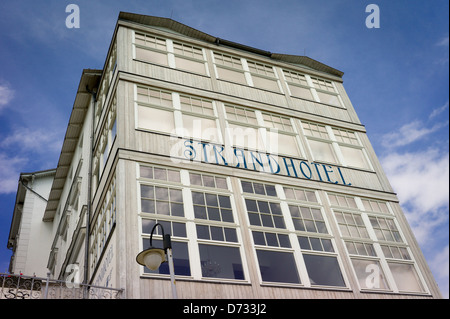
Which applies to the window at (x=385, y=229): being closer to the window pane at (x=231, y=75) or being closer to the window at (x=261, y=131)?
the window at (x=261, y=131)

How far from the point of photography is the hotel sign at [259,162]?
52.1ft

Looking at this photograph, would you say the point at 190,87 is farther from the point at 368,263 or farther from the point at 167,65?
the point at 368,263

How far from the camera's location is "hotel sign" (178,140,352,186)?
15.9 m

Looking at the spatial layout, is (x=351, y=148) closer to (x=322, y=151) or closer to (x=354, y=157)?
(x=354, y=157)

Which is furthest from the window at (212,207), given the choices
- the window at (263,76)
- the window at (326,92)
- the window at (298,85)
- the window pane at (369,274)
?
the window at (326,92)

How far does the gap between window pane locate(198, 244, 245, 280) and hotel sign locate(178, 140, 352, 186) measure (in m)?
3.53

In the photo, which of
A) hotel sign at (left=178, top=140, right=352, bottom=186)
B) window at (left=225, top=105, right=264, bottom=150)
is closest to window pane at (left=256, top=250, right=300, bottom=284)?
hotel sign at (left=178, top=140, right=352, bottom=186)

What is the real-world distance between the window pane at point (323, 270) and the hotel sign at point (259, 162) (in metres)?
3.54

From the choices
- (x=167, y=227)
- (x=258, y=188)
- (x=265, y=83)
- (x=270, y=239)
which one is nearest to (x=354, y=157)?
(x=265, y=83)

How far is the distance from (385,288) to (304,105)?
9.13 metres

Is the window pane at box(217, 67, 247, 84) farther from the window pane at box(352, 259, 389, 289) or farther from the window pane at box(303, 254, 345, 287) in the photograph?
the window pane at box(352, 259, 389, 289)

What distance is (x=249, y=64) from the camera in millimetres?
21516

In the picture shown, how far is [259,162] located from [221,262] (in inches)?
196
